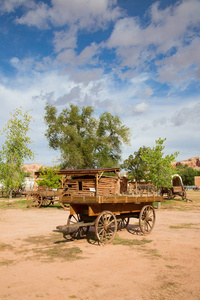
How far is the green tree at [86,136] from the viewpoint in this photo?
118 feet

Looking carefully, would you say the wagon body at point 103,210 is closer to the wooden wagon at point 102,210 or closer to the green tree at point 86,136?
the wooden wagon at point 102,210

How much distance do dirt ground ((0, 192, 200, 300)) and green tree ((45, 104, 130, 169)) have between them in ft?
90.8

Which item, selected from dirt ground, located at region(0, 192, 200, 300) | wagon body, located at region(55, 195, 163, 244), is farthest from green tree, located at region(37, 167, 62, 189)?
dirt ground, located at region(0, 192, 200, 300)

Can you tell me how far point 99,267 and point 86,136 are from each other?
33572mm

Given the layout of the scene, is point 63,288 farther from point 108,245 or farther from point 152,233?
point 152,233

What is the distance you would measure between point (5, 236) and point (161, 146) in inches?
689

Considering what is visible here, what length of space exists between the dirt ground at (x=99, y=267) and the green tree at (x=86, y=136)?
90.8ft

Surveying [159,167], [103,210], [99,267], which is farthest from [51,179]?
[99,267]

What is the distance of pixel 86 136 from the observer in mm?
38562

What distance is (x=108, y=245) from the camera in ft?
24.0

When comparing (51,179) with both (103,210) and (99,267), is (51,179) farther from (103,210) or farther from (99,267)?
(99,267)

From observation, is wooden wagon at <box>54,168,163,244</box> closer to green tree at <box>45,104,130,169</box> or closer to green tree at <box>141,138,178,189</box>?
green tree at <box>141,138,178,189</box>

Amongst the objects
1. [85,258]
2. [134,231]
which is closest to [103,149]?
[134,231]

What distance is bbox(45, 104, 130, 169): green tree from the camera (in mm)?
36062
